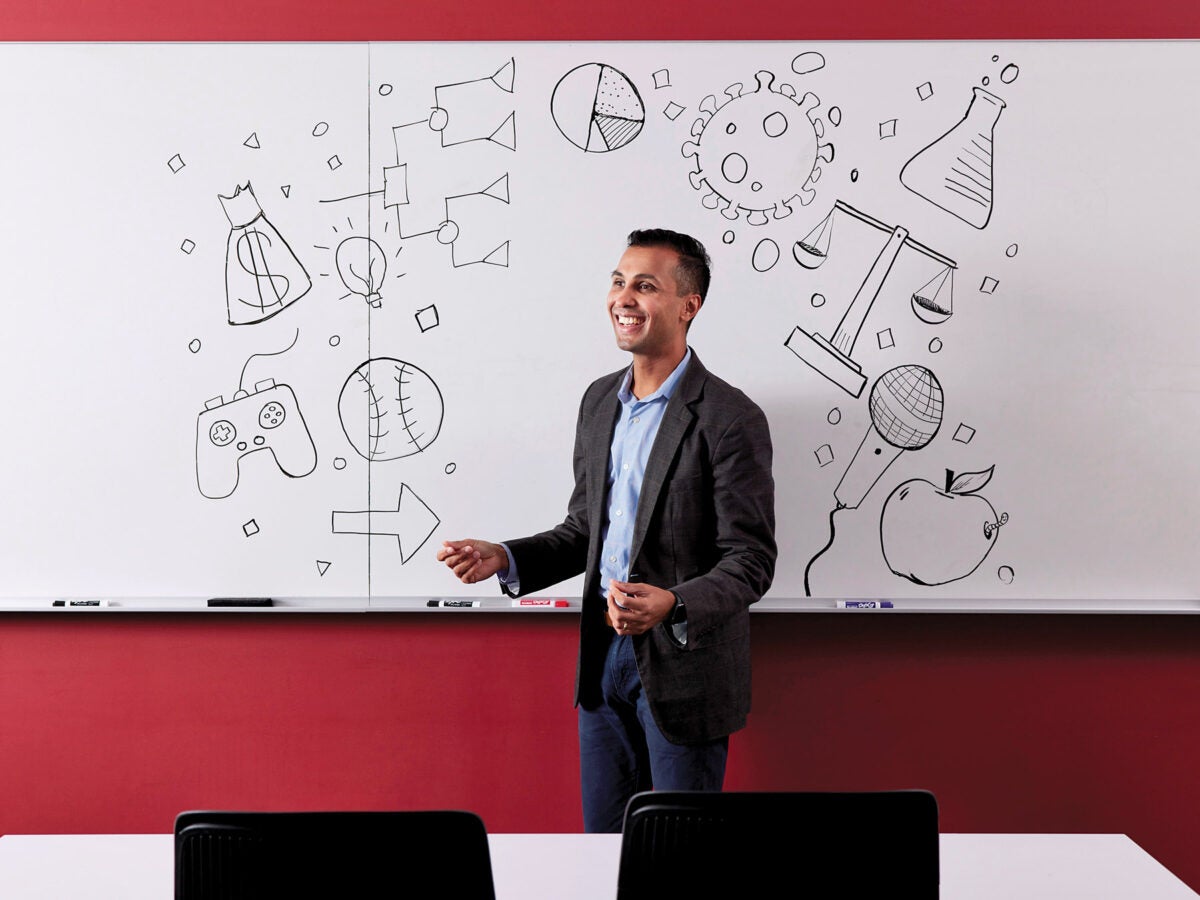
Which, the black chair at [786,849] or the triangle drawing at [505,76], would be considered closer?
the black chair at [786,849]

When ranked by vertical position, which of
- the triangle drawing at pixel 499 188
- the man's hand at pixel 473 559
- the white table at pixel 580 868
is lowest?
the white table at pixel 580 868

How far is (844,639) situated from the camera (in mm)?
2717

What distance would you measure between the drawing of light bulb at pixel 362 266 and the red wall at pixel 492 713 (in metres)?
0.58

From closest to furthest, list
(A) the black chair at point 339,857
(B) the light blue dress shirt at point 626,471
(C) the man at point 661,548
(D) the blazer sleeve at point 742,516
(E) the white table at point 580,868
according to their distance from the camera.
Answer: (A) the black chair at point 339,857 → (E) the white table at point 580,868 → (D) the blazer sleeve at point 742,516 → (C) the man at point 661,548 → (B) the light blue dress shirt at point 626,471

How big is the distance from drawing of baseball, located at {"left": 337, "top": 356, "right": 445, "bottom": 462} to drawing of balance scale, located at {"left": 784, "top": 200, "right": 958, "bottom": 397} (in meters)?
1.00

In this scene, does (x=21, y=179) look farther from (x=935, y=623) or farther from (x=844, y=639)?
(x=935, y=623)

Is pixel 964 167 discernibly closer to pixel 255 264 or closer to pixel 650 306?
pixel 650 306

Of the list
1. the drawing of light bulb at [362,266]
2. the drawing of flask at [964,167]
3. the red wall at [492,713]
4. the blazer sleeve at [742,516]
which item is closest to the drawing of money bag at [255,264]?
the drawing of light bulb at [362,266]

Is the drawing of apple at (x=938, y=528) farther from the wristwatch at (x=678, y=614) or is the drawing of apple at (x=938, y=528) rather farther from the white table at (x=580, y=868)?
the white table at (x=580, y=868)

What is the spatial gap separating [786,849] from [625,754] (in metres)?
1.19

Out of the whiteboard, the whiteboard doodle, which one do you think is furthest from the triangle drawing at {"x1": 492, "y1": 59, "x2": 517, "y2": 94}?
the whiteboard doodle

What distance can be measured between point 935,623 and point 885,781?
0.46m

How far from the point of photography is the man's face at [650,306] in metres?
2.28

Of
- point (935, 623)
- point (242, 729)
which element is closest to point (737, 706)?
point (935, 623)
